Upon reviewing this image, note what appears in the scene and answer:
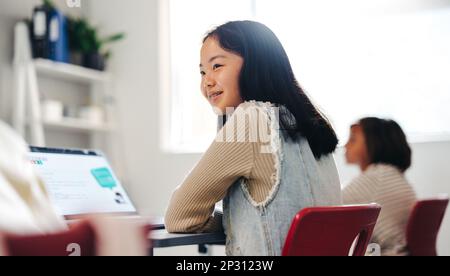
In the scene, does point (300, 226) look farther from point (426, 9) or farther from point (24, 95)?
point (24, 95)

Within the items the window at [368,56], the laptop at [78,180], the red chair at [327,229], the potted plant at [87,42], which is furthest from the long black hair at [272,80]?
the potted plant at [87,42]

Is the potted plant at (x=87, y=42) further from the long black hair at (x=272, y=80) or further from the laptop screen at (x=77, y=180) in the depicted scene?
the long black hair at (x=272, y=80)

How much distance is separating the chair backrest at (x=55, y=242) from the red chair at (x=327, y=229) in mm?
543

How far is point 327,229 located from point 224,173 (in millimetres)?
260

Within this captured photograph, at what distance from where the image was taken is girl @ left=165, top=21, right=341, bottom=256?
3.77ft

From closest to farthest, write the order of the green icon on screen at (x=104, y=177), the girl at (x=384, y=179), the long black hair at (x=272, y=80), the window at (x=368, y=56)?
1. the long black hair at (x=272, y=80)
2. the green icon on screen at (x=104, y=177)
3. the girl at (x=384, y=179)
4. the window at (x=368, y=56)

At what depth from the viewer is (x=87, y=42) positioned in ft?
11.8

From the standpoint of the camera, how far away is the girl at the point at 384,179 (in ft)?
6.83

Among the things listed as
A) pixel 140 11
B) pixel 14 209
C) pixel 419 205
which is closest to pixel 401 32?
pixel 419 205

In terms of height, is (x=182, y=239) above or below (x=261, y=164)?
below

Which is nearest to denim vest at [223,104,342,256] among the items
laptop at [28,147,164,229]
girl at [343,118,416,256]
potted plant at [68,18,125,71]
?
laptop at [28,147,164,229]

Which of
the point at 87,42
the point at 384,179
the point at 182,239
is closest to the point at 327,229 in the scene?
the point at 182,239

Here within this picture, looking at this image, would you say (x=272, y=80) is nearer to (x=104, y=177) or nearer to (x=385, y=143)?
(x=104, y=177)

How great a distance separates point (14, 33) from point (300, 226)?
3.00 m
